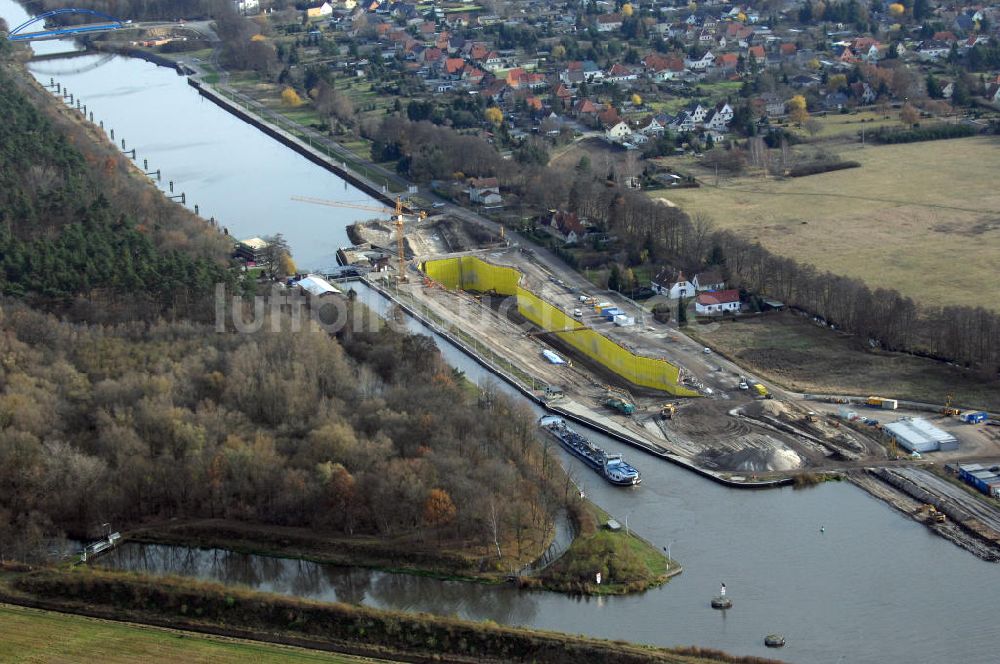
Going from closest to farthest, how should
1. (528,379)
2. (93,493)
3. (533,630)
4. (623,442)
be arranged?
(533,630), (93,493), (623,442), (528,379)

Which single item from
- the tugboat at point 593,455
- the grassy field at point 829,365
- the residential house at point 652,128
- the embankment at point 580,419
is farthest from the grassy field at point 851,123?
the tugboat at point 593,455

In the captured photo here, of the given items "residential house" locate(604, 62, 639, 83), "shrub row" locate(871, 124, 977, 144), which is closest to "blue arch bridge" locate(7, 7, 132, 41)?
"residential house" locate(604, 62, 639, 83)

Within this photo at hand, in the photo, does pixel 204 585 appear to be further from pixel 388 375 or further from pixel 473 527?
pixel 388 375

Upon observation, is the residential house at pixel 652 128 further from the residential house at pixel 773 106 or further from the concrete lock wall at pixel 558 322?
the concrete lock wall at pixel 558 322

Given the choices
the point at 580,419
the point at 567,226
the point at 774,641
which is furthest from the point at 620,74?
the point at 774,641

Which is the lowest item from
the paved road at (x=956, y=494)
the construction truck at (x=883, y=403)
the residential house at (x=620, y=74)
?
the paved road at (x=956, y=494)

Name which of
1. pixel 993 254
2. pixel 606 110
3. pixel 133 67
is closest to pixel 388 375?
pixel 993 254
